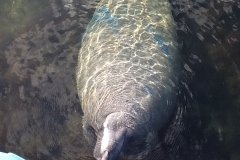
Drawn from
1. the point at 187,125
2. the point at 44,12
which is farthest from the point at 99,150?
the point at 44,12

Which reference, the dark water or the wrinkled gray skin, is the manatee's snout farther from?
the dark water

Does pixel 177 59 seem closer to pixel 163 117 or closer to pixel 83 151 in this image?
pixel 163 117

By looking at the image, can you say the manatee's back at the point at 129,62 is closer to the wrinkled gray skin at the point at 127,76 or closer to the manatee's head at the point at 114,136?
the wrinkled gray skin at the point at 127,76

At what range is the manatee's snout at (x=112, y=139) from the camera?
6.46 meters

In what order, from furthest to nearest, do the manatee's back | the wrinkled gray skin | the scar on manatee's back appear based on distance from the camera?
the scar on manatee's back < the manatee's back < the wrinkled gray skin

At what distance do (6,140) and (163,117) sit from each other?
242cm

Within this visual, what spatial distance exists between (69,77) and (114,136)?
214 centimetres

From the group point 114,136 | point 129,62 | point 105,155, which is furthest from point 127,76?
point 105,155

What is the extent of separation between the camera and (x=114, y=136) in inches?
260

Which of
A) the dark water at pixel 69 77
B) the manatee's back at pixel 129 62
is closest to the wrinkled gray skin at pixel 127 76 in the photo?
the manatee's back at pixel 129 62

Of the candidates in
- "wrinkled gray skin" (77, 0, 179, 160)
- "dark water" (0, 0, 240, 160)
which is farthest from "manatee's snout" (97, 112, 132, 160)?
"dark water" (0, 0, 240, 160)

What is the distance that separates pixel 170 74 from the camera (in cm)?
802

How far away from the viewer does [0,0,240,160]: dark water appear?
8.09m

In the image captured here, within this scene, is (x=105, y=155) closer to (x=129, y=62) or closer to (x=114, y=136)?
(x=114, y=136)
